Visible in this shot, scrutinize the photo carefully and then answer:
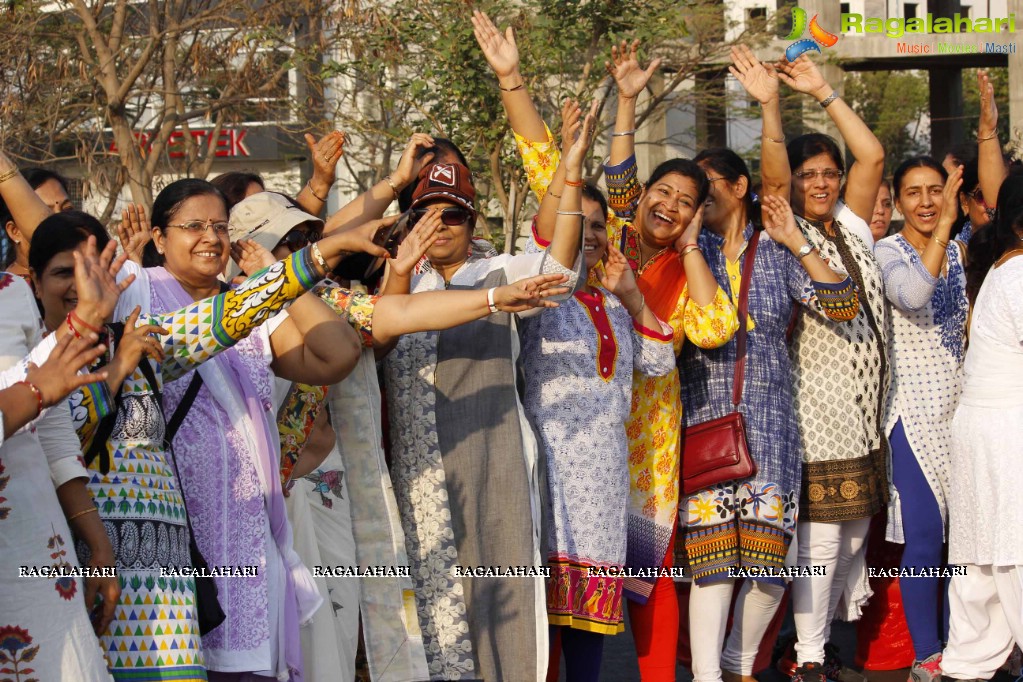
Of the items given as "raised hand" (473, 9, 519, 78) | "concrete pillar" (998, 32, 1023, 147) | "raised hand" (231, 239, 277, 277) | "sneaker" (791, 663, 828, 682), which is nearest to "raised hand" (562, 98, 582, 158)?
"raised hand" (473, 9, 519, 78)

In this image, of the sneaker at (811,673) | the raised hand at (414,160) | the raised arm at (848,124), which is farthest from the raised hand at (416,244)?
the sneaker at (811,673)

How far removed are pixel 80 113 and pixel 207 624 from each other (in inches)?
316

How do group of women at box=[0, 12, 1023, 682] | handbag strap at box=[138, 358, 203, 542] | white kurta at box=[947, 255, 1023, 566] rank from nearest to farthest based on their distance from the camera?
group of women at box=[0, 12, 1023, 682] → handbag strap at box=[138, 358, 203, 542] → white kurta at box=[947, 255, 1023, 566]

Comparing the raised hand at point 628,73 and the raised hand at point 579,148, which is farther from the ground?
the raised hand at point 628,73

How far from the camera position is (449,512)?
4.41 m

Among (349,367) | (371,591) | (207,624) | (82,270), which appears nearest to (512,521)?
(371,591)

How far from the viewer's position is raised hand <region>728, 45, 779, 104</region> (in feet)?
17.0

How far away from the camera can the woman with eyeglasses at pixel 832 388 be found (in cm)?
523

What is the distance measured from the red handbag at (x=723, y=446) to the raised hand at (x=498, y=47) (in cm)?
127

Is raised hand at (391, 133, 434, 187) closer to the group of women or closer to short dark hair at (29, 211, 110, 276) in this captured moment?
the group of women

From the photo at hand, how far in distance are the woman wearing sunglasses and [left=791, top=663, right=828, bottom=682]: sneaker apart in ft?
4.66

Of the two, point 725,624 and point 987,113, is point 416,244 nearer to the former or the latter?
point 725,624

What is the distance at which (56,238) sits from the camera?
3514 mm

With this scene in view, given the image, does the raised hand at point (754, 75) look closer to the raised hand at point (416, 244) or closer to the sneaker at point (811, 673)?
the raised hand at point (416, 244)
